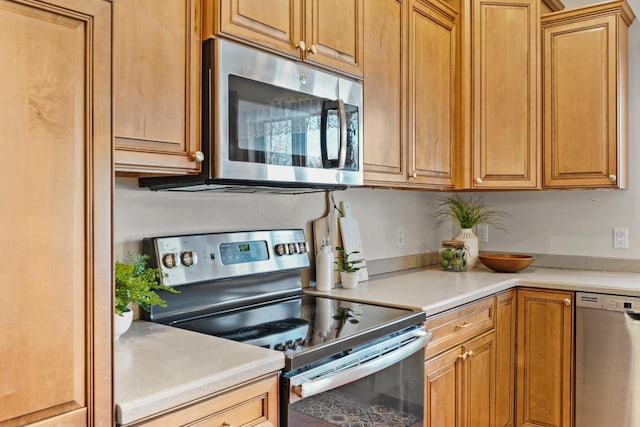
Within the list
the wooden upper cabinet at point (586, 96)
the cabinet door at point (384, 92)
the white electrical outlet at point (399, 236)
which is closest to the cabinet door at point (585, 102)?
the wooden upper cabinet at point (586, 96)

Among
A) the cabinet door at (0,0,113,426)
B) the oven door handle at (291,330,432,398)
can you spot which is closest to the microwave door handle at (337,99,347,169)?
the oven door handle at (291,330,432,398)

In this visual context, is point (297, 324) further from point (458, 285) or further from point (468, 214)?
point (468, 214)

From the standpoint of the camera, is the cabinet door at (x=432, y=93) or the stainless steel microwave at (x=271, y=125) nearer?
the stainless steel microwave at (x=271, y=125)

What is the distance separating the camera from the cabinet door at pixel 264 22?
1512mm

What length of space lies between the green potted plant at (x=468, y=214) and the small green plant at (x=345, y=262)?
89cm

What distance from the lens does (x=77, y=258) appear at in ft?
2.89

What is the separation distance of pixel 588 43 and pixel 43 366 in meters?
2.80

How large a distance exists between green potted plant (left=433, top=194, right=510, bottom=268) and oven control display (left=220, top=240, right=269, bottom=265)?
146 centimetres

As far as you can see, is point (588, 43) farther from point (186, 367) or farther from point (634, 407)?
point (186, 367)

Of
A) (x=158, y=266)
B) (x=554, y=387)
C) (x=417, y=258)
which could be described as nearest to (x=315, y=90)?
(x=158, y=266)

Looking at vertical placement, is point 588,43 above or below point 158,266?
above

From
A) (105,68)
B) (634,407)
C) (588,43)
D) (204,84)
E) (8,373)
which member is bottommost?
(634,407)

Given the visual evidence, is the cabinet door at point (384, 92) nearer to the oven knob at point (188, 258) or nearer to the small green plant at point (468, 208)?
the oven knob at point (188, 258)

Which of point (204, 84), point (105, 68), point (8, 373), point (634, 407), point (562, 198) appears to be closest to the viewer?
point (8, 373)
